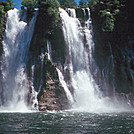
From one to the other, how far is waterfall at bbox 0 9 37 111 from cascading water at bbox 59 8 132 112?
3.87 meters

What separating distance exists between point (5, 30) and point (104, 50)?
10.6 meters

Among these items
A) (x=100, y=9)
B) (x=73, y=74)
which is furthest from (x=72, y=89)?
(x=100, y=9)

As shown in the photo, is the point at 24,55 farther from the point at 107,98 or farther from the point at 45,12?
the point at 107,98

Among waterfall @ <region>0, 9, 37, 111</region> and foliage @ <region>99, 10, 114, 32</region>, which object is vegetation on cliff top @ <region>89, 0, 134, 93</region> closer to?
foliage @ <region>99, 10, 114, 32</region>

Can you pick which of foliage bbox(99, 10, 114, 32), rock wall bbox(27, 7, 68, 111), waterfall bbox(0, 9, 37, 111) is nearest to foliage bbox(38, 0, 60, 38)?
rock wall bbox(27, 7, 68, 111)

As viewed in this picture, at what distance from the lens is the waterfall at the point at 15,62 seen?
1936 centimetres

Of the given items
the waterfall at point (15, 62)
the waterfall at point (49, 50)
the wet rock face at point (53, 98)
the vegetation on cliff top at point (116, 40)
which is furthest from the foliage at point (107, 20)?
the wet rock face at point (53, 98)

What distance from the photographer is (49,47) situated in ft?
70.5

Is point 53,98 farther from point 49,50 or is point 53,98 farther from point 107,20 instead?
point 107,20

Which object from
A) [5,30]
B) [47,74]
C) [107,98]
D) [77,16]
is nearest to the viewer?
[47,74]

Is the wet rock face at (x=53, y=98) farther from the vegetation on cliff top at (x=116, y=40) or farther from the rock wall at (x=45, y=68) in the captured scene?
the vegetation on cliff top at (x=116, y=40)

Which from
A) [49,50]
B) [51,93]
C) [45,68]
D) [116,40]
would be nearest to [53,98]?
[51,93]

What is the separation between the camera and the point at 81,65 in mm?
22312

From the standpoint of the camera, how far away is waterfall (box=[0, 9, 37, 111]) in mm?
19359
